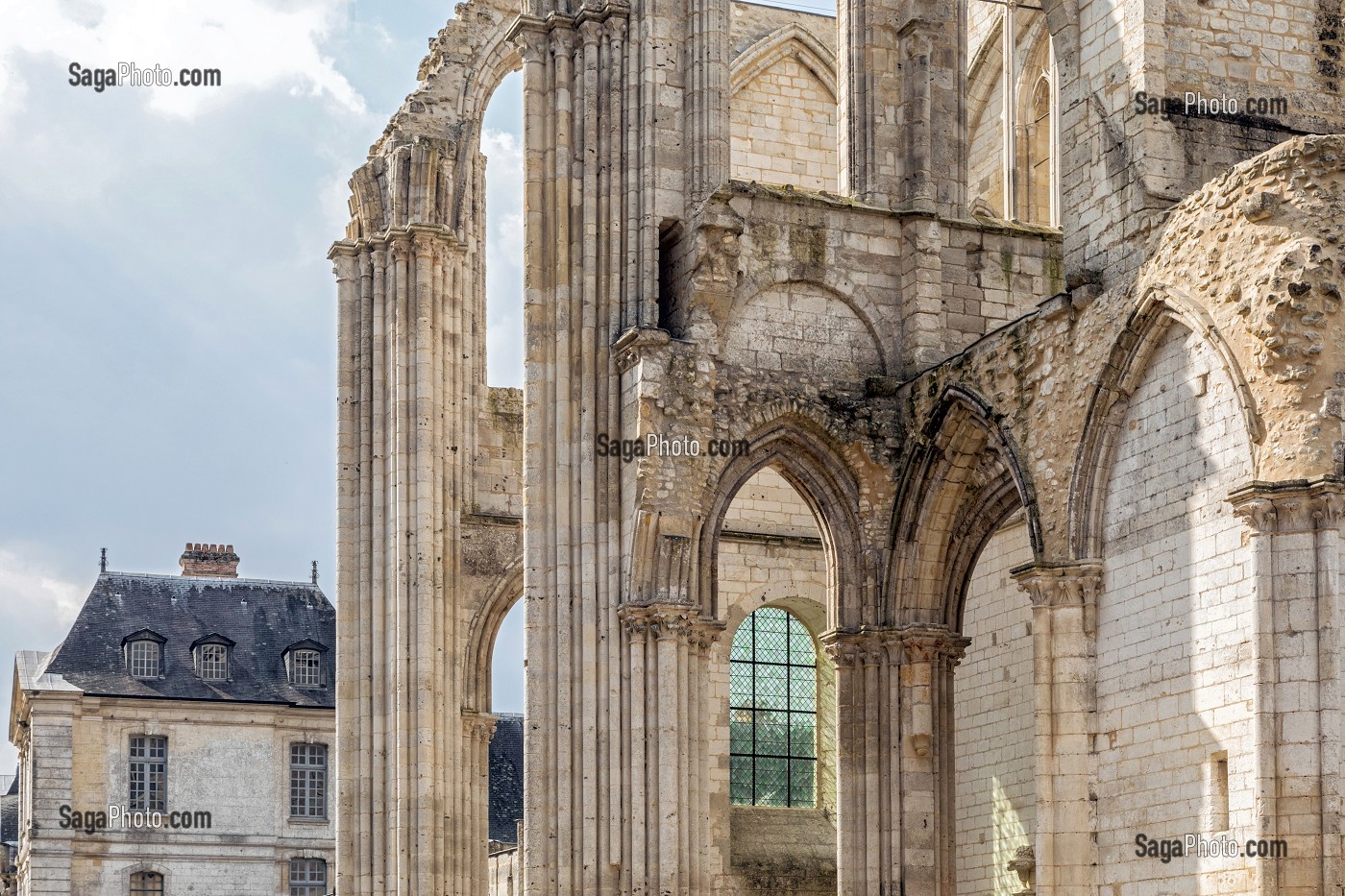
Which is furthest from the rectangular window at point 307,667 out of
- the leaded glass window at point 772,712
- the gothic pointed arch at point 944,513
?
the gothic pointed arch at point 944,513

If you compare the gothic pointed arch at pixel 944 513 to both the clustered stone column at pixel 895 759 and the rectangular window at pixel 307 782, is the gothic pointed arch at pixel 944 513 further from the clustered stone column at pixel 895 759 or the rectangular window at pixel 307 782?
the rectangular window at pixel 307 782

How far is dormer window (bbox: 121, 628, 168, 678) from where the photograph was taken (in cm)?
3781

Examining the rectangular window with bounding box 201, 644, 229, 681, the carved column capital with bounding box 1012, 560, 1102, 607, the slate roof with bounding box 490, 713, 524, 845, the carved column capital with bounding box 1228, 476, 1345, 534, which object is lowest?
the slate roof with bounding box 490, 713, 524, 845

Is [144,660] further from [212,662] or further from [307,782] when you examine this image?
[307,782]

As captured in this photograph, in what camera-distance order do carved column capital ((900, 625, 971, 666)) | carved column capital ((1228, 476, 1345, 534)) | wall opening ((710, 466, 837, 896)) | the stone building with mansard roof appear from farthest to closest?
the stone building with mansard roof → wall opening ((710, 466, 837, 896)) → carved column capital ((900, 625, 971, 666)) → carved column capital ((1228, 476, 1345, 534))

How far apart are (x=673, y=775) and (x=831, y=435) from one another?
295 cm

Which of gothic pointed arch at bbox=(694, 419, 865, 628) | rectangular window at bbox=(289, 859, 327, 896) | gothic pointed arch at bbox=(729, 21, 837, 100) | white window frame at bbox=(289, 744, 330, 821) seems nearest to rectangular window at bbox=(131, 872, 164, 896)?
rectangular window at bbox=(289, 859, 327, 896)

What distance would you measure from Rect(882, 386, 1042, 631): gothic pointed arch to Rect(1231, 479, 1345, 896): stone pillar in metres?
4.13

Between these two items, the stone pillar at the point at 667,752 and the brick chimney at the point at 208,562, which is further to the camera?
the brick chimney at the point at 208,562

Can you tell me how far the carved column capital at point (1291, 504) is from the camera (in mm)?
14125

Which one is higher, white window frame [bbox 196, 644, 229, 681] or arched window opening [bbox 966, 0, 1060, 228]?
arched window opening [bbox 966, 0, 1060, 228]

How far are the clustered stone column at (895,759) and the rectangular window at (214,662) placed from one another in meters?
20.8

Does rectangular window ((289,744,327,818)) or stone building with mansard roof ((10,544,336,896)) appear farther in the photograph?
rectangular window ((289,744,327,818))

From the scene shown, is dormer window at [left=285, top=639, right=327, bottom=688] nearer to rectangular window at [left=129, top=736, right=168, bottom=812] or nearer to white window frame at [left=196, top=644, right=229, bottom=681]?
white window frame at [left=196, top=644, right=229, bottom=681]
